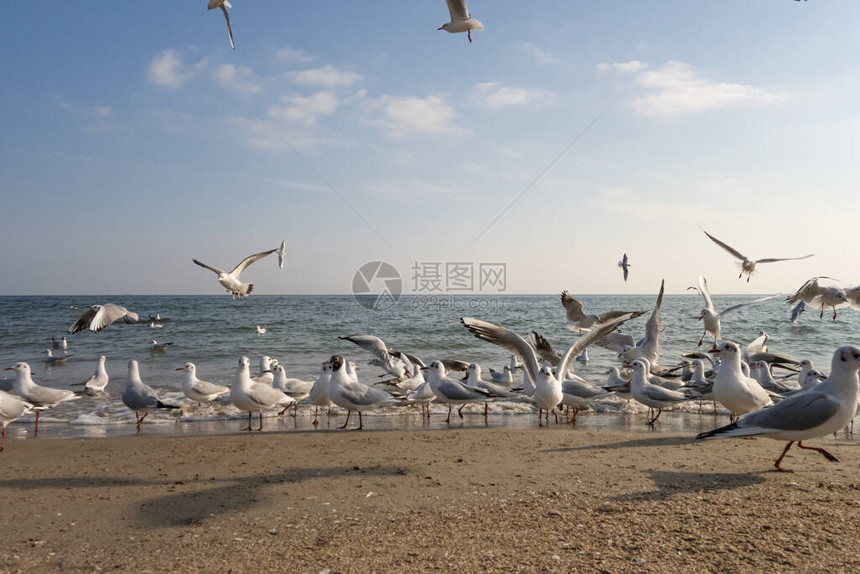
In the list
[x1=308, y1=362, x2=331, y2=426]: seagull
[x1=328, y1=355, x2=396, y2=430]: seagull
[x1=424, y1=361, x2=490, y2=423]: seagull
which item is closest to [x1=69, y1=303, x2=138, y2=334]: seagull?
[x1=308, y1=362, x2=331, y2=426]: seagull

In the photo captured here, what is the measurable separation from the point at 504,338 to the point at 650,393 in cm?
306

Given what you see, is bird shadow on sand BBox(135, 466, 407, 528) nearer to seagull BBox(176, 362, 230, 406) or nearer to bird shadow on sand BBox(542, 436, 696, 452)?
bird shadow on sand BBox(542, 436, 696, 452)

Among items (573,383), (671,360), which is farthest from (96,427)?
(671,360)

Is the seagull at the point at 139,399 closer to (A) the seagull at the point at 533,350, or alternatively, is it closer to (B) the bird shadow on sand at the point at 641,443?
(A) the seagull at the point at 533,350

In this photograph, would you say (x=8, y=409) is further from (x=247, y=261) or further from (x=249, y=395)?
(x=247, y=261)

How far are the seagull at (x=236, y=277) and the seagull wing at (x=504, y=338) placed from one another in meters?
6.89

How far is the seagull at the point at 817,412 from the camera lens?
482cm

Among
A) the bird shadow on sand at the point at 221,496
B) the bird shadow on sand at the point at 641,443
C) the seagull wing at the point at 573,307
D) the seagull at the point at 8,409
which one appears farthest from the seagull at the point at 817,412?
the seagull at the point at 8,409

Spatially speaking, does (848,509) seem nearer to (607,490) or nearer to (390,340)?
(607,490)

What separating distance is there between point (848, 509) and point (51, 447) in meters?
8.15

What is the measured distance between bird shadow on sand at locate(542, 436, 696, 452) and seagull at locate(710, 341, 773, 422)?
713 mm

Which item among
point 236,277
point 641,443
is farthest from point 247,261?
point 641,443

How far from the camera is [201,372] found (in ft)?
48.7

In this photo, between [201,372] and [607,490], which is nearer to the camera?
[607,490]
